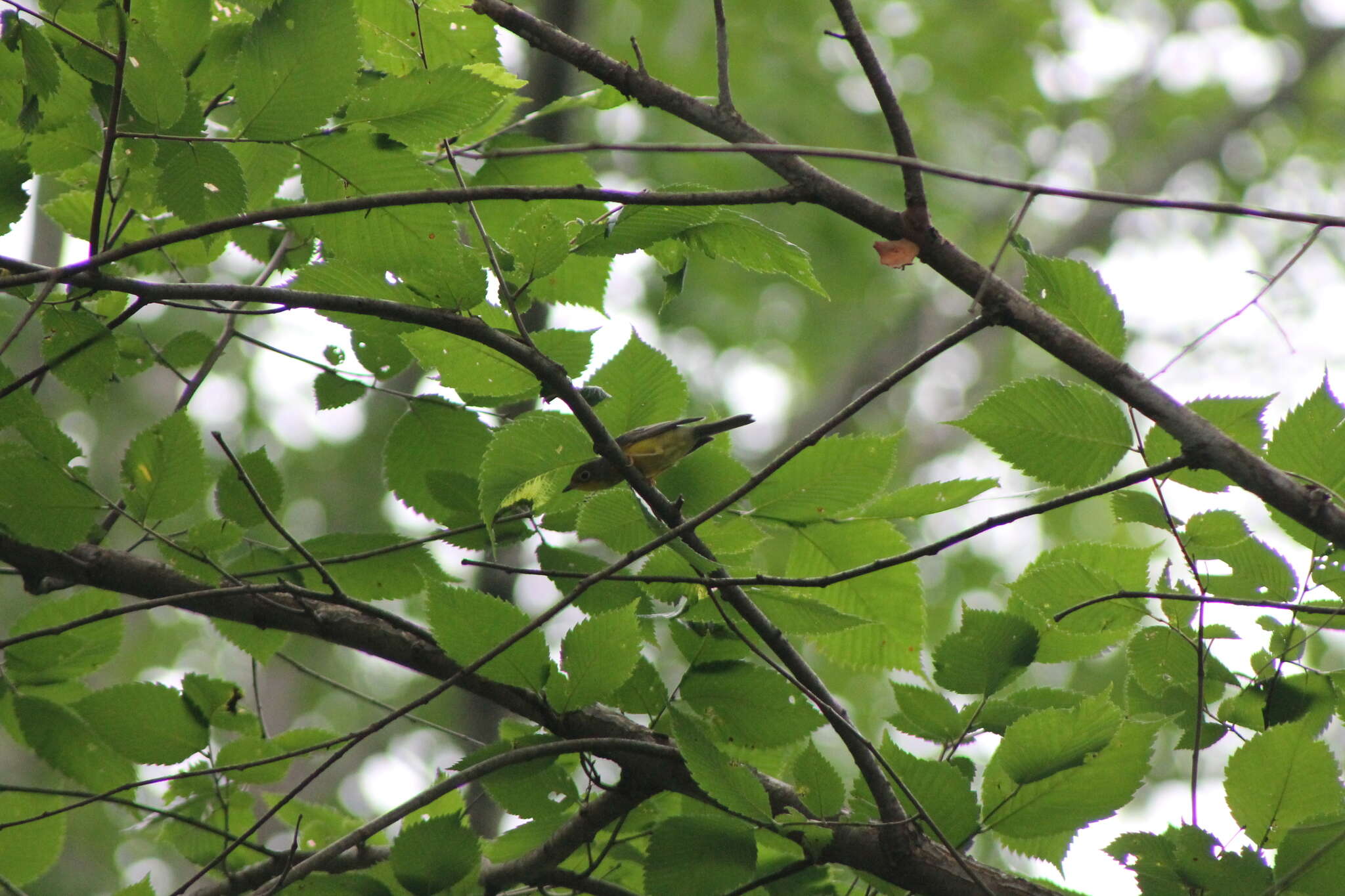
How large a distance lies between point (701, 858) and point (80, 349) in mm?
1239

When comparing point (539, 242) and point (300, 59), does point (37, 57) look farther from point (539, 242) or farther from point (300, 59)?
point (539, 242)

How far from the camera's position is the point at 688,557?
1.34 meters

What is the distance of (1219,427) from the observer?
4.37 ft

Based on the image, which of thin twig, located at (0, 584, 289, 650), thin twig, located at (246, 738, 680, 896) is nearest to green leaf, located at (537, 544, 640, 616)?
thin twig, located at (246, 738, 680, 896)

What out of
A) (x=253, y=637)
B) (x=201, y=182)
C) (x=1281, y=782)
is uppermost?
(x=201, y=182)

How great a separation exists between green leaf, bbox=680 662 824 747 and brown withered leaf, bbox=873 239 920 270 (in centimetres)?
67

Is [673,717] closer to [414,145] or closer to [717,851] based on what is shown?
[717,851]

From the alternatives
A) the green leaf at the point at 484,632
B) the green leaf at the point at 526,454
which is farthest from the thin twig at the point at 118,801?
the green leaf at the point at 526,454

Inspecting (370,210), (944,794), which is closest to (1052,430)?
(944,794)

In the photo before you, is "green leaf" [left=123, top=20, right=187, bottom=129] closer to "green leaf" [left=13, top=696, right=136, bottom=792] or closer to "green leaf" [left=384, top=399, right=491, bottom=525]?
"green leaf" [left=384, top=399, right=491, bottom=525]

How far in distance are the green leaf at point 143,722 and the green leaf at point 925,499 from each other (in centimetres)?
118

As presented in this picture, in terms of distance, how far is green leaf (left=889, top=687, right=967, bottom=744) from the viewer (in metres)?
1.60

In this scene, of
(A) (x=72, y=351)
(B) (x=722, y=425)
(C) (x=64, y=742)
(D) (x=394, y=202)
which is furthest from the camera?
(B) (x=722, y=425)

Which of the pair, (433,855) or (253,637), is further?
(253,637)
